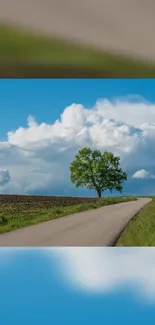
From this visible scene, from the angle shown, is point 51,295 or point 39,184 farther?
point 39,184

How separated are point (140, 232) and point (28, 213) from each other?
1.60 m

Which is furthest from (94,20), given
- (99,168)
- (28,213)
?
(28,213)

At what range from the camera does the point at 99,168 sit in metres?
7.63

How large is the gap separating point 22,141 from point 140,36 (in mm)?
2711

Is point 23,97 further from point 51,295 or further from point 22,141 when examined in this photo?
point 51,295

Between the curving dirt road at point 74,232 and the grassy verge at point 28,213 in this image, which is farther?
the grassy verge at point 28,213

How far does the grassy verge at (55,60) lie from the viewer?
17.6 feet

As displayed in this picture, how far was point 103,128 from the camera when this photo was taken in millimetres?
7527

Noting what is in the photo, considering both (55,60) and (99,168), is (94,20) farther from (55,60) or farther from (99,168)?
(99,168)

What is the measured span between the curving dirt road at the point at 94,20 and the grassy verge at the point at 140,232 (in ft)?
8.39

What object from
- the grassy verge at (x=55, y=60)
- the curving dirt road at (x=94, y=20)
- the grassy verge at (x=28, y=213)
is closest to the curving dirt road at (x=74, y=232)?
the grassy verge at (x=28, y=213)

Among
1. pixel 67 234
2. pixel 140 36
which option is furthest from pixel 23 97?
pixel 140 36

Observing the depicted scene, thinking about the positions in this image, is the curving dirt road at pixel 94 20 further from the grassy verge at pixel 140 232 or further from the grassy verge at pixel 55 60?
the grassy verge at pixel 140 232

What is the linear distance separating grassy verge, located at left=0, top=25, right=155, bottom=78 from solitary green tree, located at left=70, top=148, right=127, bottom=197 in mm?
1418
